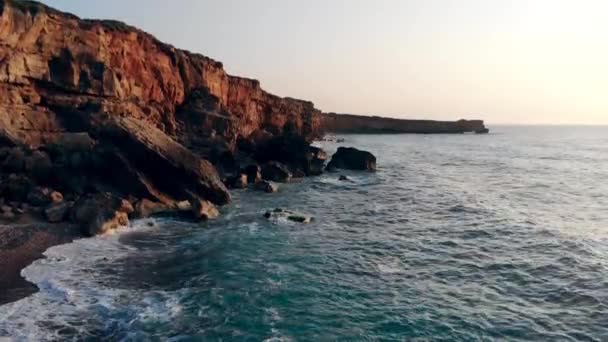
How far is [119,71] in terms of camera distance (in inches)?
1601

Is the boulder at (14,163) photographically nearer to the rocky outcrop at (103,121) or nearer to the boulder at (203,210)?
the rocky outcrop at (103,121)

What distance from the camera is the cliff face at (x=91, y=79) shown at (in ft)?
102

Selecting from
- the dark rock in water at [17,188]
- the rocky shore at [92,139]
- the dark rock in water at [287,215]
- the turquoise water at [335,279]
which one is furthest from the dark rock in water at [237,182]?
the dark rock in water at [17,188]

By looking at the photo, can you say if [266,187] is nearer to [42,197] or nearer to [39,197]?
[42,197]

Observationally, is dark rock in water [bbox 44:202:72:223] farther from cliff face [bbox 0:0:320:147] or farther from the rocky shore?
cliff face [bbox 0:0:320:147]

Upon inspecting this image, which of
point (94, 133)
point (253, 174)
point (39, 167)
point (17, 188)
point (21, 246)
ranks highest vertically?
point (94, 133)

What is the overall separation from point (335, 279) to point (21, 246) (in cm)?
1301

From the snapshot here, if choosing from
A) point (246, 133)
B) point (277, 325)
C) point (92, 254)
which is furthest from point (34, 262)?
point (246, 133)

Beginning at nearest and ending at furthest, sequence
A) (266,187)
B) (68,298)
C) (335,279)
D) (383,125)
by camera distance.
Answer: (68,298) → (335,279) → (266,187) → (383,125)

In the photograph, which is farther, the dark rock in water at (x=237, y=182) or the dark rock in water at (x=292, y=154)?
the dark rock in water at (x=292, y=154)

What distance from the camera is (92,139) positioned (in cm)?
3088

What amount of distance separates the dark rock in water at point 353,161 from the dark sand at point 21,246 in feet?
119

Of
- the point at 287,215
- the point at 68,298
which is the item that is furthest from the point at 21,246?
the point at 287,215

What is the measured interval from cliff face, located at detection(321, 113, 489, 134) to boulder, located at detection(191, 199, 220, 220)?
468 feet
